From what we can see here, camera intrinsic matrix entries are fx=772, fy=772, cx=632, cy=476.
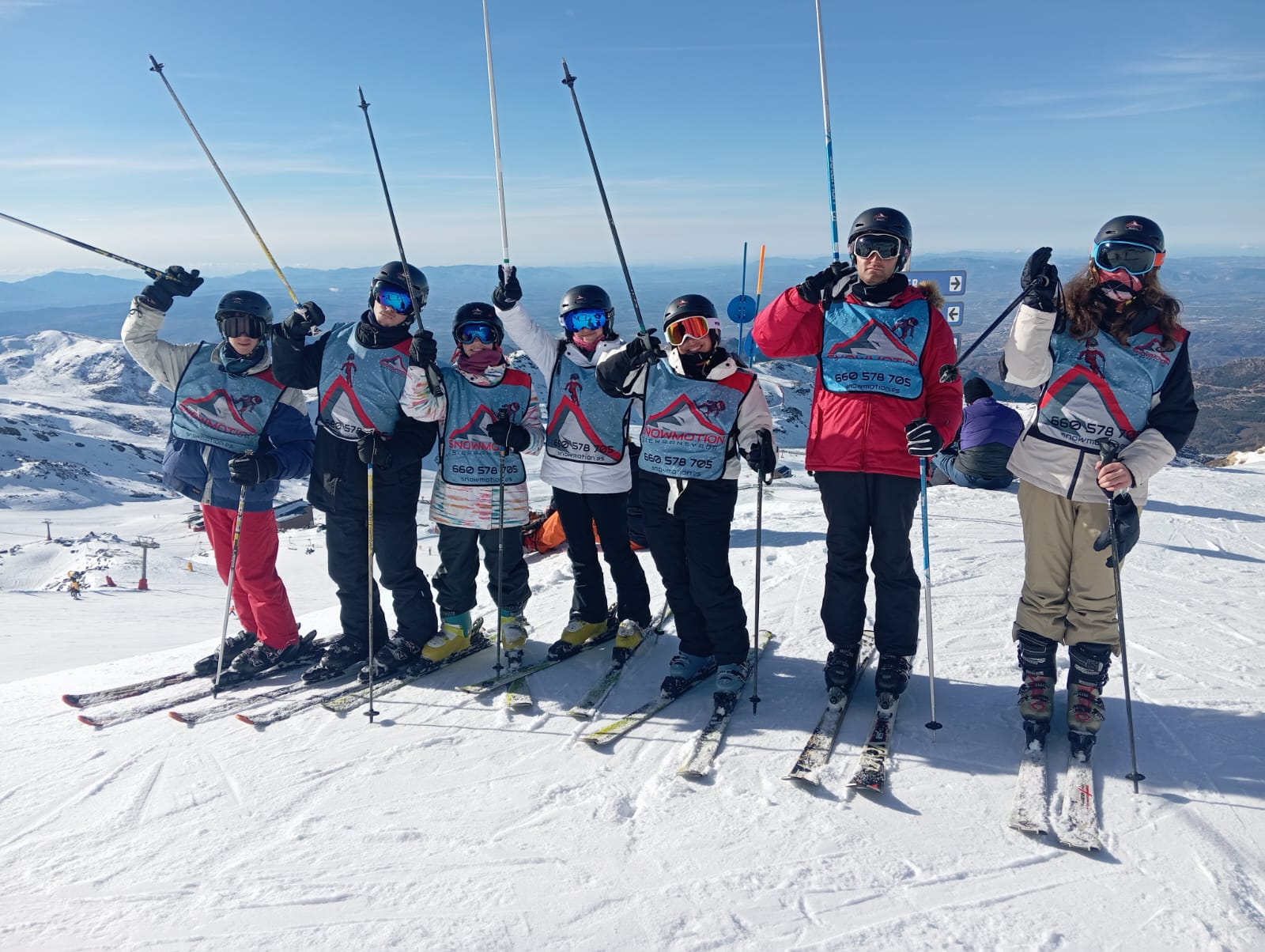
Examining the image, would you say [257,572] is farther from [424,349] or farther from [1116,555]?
Answer: [1116,555]

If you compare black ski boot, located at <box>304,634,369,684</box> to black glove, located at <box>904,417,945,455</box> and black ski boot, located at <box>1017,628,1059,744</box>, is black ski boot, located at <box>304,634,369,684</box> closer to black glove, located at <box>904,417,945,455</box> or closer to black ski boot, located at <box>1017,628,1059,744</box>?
black glove, located at <box>904,417,945,455</box>

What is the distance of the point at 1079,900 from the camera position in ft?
8.84

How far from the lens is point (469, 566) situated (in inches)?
198

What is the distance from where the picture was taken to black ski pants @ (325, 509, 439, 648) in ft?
15.7

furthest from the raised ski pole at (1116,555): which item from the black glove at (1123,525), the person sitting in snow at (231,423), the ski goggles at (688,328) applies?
the person sitting in snow at (231,423)

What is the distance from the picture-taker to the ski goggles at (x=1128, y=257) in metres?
3.40

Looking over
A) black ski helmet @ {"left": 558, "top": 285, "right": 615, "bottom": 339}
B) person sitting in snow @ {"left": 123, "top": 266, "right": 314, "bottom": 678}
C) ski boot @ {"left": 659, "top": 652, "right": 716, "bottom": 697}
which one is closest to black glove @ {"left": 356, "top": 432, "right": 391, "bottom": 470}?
person sitting in snow @ {"left": 123, "top": 266, "right": 314, "bottom": 678}

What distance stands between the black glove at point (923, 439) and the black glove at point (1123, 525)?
795 millimetres

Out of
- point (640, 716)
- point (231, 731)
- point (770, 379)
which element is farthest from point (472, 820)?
point (770, 379)

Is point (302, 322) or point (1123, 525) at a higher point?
A: point (302, 322)

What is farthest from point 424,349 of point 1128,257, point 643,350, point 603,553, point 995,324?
point 1128,257

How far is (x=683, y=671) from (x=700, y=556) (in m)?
0.79

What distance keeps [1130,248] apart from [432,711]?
4.17 metres

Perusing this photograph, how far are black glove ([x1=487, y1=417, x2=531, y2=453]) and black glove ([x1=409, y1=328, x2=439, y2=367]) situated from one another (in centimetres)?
53
